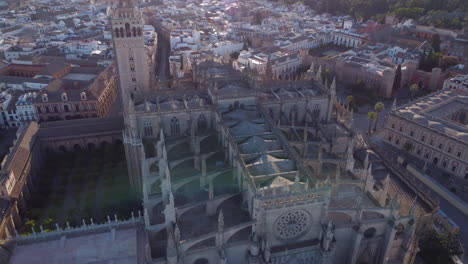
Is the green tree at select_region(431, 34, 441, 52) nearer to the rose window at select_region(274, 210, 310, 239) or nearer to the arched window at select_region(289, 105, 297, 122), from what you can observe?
the arched window at select_region(289, 105, 297, 122)

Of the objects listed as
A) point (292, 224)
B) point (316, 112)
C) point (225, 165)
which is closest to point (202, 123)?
point (225, 165)

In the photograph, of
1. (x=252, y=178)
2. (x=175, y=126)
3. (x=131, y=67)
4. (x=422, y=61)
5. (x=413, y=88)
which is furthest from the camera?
(x=422, y=61)

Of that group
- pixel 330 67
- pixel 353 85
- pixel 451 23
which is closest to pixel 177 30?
pixel 330 67

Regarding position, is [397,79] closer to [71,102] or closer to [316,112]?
[316,112]

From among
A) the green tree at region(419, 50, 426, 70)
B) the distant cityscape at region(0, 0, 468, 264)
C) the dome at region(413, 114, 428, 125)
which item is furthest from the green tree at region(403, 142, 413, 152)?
the green tree at region(419, 50, 426, 70)

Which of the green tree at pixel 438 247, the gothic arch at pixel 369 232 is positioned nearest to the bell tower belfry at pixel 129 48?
the gothic arch at pixel 369 232

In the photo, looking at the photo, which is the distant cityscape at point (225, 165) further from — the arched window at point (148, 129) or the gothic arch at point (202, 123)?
the gothic arch at point (202, 123)

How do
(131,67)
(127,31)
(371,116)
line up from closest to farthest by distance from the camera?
(127,31) < (131,67) < (371,116)
